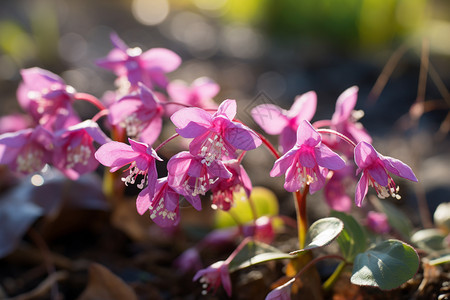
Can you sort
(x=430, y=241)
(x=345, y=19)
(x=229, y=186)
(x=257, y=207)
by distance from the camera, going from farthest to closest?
(x=345, y=19) < (x=257, y=207) < (x=430, y=241) < (x=229, y=186)

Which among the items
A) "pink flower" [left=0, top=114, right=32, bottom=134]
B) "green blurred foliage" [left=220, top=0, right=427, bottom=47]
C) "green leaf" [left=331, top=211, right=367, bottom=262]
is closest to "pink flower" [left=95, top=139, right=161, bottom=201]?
"green leaf" [left=331, top=211, right=367, bottom=262]

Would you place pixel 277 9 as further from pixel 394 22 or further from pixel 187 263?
pixel 187 263

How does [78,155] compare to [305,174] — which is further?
[78,155]

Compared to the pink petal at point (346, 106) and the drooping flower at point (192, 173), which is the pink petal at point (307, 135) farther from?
the pink petal at point (346, 106)

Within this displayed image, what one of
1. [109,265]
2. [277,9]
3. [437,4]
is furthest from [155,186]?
[437,4]

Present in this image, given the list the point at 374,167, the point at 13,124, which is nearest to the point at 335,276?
the point at 374,167

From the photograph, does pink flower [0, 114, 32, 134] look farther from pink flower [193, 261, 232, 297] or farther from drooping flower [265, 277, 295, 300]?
drooping flower [265, 277, 295, 300]

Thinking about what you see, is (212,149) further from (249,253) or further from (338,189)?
(338,189)

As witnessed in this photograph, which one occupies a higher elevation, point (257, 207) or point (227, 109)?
point (227, 109)
